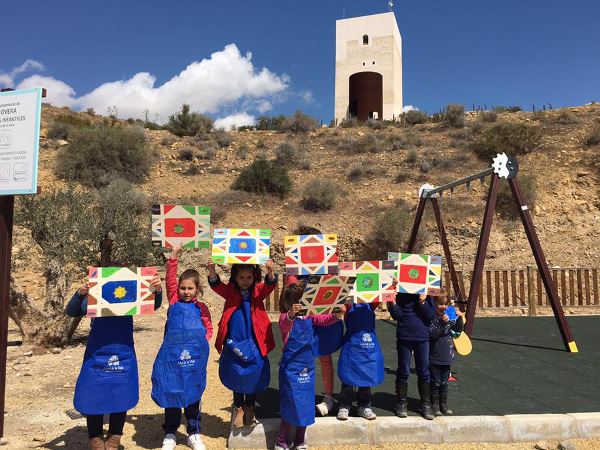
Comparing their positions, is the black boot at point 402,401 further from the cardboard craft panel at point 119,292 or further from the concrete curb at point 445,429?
the cardboard craft panel at point 119,292

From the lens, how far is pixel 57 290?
7875mm

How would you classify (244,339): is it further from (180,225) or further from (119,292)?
(180,225)

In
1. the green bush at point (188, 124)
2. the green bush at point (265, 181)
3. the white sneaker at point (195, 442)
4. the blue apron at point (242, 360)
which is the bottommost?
the white sneaker at point (195, 442)

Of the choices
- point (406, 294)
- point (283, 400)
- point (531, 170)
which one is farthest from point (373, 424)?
point (531, 170)

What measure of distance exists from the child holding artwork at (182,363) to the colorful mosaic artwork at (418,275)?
207 cm

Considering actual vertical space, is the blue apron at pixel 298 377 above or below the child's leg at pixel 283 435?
above

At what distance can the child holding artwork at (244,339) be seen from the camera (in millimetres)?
3900

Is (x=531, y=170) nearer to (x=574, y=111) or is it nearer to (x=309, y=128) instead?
(x=574, y=111)

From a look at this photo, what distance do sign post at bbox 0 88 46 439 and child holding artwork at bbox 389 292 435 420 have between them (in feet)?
12.9

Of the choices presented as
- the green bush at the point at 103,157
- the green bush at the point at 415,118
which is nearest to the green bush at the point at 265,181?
the green bush at the point at 103,157

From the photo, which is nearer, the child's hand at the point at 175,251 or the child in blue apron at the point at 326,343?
the child's hand at the point at 175,251

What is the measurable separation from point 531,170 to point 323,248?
63.9ft

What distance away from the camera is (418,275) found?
4.51 m

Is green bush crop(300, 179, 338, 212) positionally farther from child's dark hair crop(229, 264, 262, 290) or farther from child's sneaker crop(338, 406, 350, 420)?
child's sneaker crop(338, 406, 350, 420)
